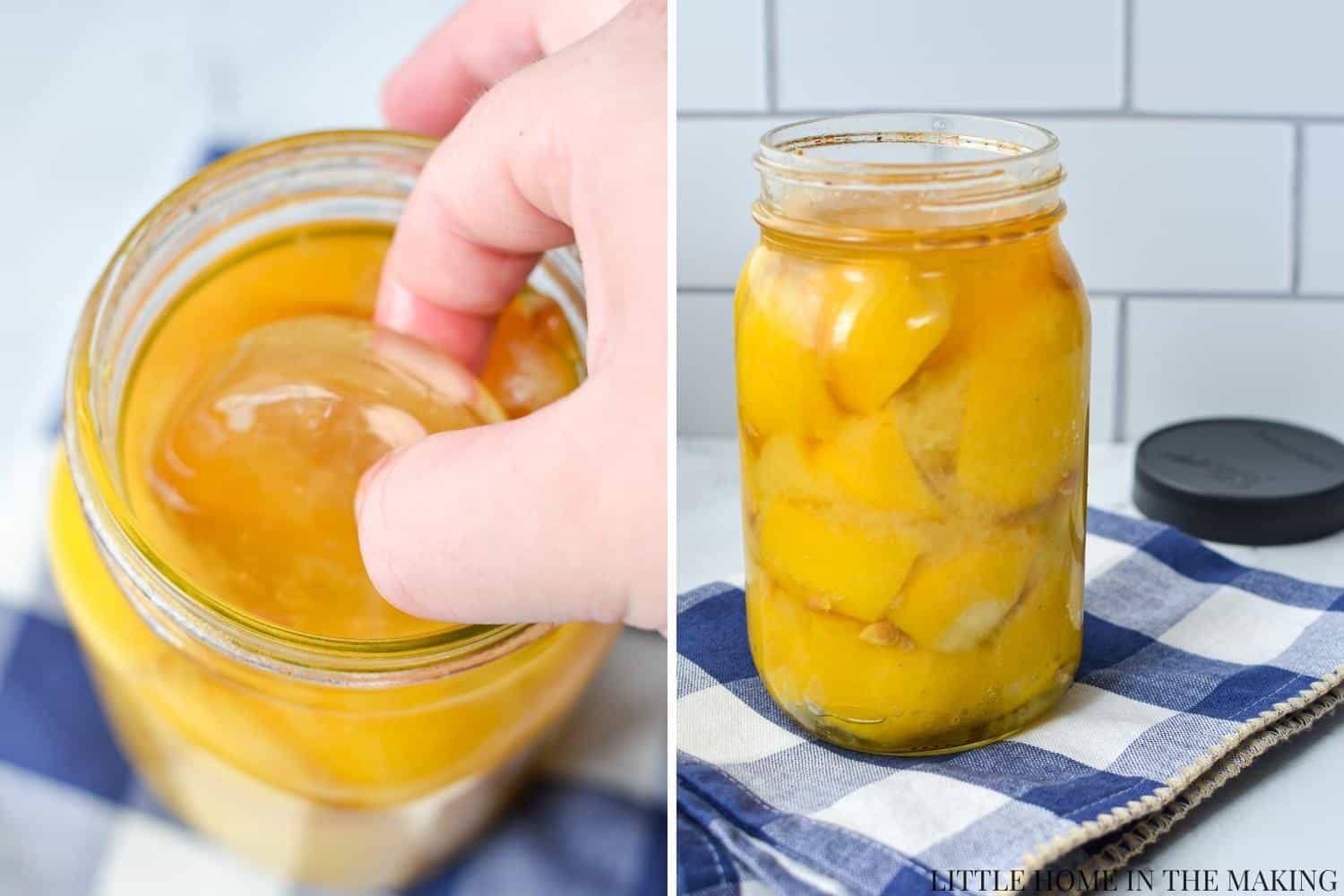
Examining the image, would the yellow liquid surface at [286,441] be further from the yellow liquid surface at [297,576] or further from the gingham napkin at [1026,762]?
the gingham napkin at [1026,762]

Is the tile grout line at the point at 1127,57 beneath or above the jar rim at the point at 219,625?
above

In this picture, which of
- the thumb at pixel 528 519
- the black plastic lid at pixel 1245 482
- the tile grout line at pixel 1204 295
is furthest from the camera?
the tile grout line at pixel 1204 295

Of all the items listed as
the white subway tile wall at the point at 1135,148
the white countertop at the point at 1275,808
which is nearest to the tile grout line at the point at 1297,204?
the white subway tile wall at the point at 1135,148

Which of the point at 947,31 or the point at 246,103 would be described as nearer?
the point at 246,103

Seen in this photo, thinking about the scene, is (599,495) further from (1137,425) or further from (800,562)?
(1137,425)

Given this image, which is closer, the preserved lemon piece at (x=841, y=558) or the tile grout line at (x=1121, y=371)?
the preserved lemon piece at (x=841, y=558)

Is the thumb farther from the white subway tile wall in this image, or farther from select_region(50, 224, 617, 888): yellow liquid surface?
the white subway tile wall

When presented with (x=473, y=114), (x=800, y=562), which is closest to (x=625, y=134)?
(x=473, y=114)

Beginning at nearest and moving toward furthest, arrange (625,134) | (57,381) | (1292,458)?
(625,134), (57,381), (1292,458)
